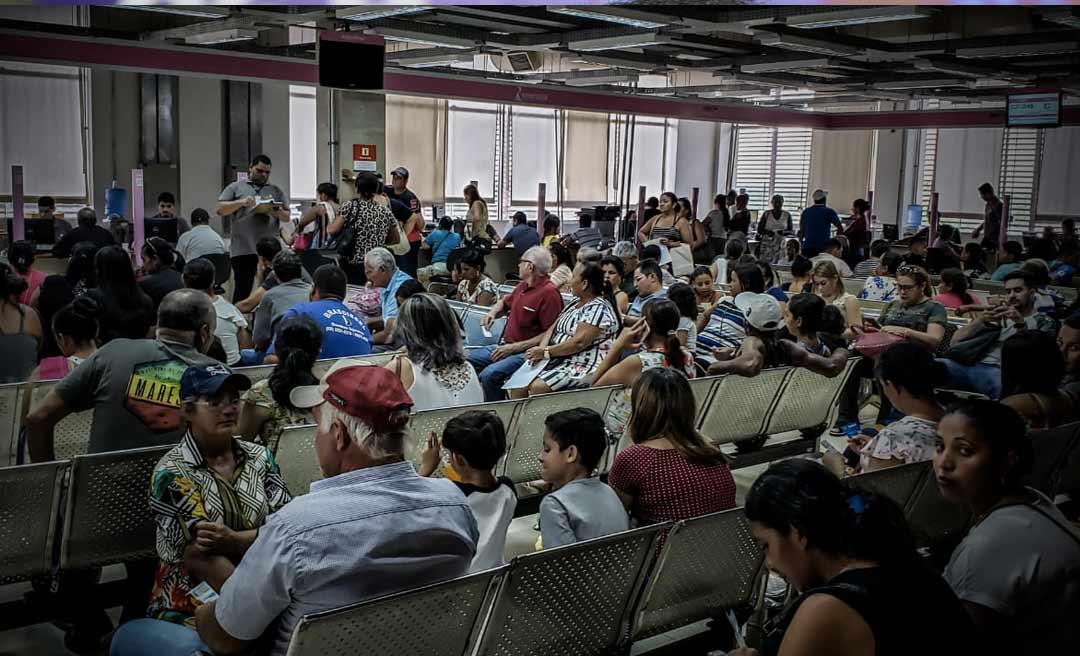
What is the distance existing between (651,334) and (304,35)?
11.6 m

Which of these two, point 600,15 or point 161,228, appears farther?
point 161,228

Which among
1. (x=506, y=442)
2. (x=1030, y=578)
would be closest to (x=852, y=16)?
(x=506, y=442)

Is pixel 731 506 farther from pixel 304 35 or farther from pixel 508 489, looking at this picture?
pixel 304 35

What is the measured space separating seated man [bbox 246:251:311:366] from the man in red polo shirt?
1.17 metres

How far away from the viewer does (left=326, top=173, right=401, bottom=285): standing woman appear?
27.4 feet

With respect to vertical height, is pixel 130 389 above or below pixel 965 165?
below

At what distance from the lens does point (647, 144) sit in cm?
2283

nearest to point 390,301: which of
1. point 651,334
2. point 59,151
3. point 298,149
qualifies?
point 651,334

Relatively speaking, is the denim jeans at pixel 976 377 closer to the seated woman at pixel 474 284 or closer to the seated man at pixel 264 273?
the seated woman at pixel 474 284

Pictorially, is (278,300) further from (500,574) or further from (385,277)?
(500,574)

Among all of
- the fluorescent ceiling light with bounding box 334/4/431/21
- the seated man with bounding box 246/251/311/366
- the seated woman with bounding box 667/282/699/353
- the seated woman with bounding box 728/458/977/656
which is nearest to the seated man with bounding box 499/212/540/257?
the fluorescent ceiling light with bounding box 334/4/431/21

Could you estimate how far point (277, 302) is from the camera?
5539 millimetres

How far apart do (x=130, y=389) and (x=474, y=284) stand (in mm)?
4499

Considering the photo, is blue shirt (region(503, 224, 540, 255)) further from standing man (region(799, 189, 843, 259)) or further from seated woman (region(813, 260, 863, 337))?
seated woman (region(813, 260, 863, 337))
